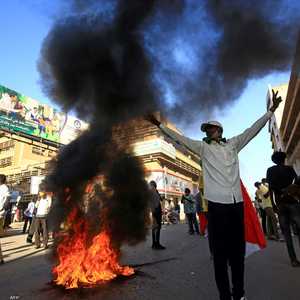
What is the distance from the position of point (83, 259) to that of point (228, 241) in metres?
2.06

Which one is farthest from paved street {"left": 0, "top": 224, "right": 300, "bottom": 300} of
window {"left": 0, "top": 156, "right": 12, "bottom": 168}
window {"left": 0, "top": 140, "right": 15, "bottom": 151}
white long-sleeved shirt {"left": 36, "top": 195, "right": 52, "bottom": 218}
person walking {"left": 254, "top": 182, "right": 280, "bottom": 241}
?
window {"left": 0, "top": 140, "right": 15, "bottom": 151}

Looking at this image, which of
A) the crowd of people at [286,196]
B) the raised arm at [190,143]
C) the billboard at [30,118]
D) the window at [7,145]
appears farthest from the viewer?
the window at [7,145]

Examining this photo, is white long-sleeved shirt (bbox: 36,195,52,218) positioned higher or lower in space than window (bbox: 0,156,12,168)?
lower

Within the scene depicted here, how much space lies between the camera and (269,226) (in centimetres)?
872

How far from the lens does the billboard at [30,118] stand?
75.0 feet

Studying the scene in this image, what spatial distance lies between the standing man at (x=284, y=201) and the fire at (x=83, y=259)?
2.39 metres

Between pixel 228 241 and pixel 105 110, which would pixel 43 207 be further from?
pixel 228 241

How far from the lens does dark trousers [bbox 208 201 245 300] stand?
107 inches

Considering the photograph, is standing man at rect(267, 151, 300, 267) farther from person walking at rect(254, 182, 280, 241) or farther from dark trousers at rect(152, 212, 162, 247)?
person walking at rect(254, 182, 280, 241)

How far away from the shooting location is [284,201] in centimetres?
482

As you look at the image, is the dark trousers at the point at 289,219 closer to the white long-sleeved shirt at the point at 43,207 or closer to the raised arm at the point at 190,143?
the raised arm at the point at 190,143

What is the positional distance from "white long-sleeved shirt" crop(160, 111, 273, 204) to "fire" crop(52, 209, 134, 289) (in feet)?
6.34

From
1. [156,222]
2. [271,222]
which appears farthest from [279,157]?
[271,222]

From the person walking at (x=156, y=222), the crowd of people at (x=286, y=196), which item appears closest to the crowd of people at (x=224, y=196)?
the crowd of people at (x=286, y=196)
